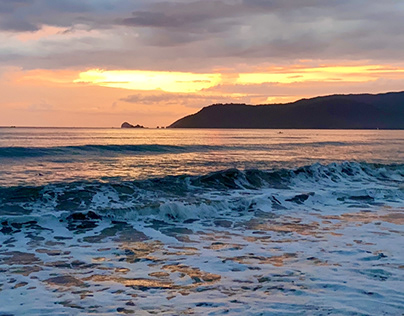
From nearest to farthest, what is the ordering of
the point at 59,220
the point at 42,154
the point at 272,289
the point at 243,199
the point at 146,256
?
the point at 272,289 < the point at 146,256 < the point at 59,220 < the point at 243,199 < the point at 42,154

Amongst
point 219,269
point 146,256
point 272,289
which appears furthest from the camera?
point 146,256

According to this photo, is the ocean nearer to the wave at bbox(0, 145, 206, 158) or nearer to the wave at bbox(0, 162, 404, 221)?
the wave at bbox(0, 162, 404, 221)

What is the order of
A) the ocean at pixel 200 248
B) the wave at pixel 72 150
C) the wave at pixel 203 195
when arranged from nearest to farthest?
the ocean at pixel 200 248 < the wave at pixel 203 195 < the wave at pixel 72 150

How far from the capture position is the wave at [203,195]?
12.9 meters

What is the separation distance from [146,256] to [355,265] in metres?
3.69

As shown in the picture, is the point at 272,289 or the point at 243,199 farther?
the point at 243,199

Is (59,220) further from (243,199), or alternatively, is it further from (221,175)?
(221,175)

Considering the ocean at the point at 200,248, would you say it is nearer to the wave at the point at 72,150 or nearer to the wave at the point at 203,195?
the wave at the point at 203,195

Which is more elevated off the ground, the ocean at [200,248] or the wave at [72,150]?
the wave at [72,150]

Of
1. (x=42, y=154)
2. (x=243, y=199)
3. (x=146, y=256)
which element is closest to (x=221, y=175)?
(x=243, y=199)

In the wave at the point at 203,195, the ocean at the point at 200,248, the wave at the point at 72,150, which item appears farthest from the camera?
the wave at the point at 72,150

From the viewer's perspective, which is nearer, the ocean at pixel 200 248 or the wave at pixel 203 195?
the ocean at pixel 200 248

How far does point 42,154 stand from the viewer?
31.1m

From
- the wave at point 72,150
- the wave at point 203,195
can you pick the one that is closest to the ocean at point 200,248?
the wave at point 203,195
